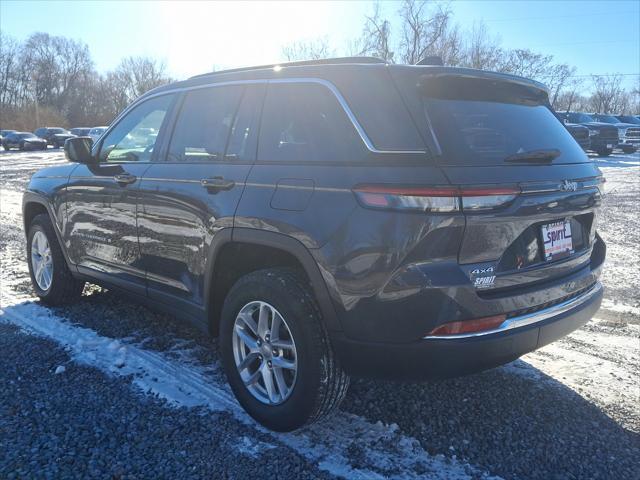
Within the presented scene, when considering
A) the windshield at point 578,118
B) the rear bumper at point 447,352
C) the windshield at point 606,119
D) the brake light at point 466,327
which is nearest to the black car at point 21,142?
the windshield at point 578,118

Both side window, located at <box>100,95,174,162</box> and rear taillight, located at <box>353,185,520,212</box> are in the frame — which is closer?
rear taillight, located at <box>353,185,520,212</box>

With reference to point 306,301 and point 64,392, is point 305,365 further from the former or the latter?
point 64,392

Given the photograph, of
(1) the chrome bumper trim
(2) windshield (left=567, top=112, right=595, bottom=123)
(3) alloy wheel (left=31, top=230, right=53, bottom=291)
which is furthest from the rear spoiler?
(2) windshield (left=567, top=112, right=595, bottom=123)

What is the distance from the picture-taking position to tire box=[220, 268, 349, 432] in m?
2.53

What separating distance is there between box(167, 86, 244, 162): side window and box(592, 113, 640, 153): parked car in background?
2721cm

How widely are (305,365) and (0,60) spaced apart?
3553 inches

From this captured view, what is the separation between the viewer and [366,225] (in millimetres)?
2301

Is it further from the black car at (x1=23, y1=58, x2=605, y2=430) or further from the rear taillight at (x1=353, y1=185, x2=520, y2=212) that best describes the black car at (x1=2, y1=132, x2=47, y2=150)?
the rear taillight at (x1=353, y1=185, x2=520, y2=212)

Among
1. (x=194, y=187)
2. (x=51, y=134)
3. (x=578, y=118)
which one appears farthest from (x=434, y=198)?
(x=51, y=134)

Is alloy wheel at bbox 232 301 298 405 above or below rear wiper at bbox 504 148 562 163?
below

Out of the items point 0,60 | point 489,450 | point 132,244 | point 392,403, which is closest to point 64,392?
point 132,244

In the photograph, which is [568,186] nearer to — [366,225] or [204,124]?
[366,225]

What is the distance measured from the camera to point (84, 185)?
164 inches

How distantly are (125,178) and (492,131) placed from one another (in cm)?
246
